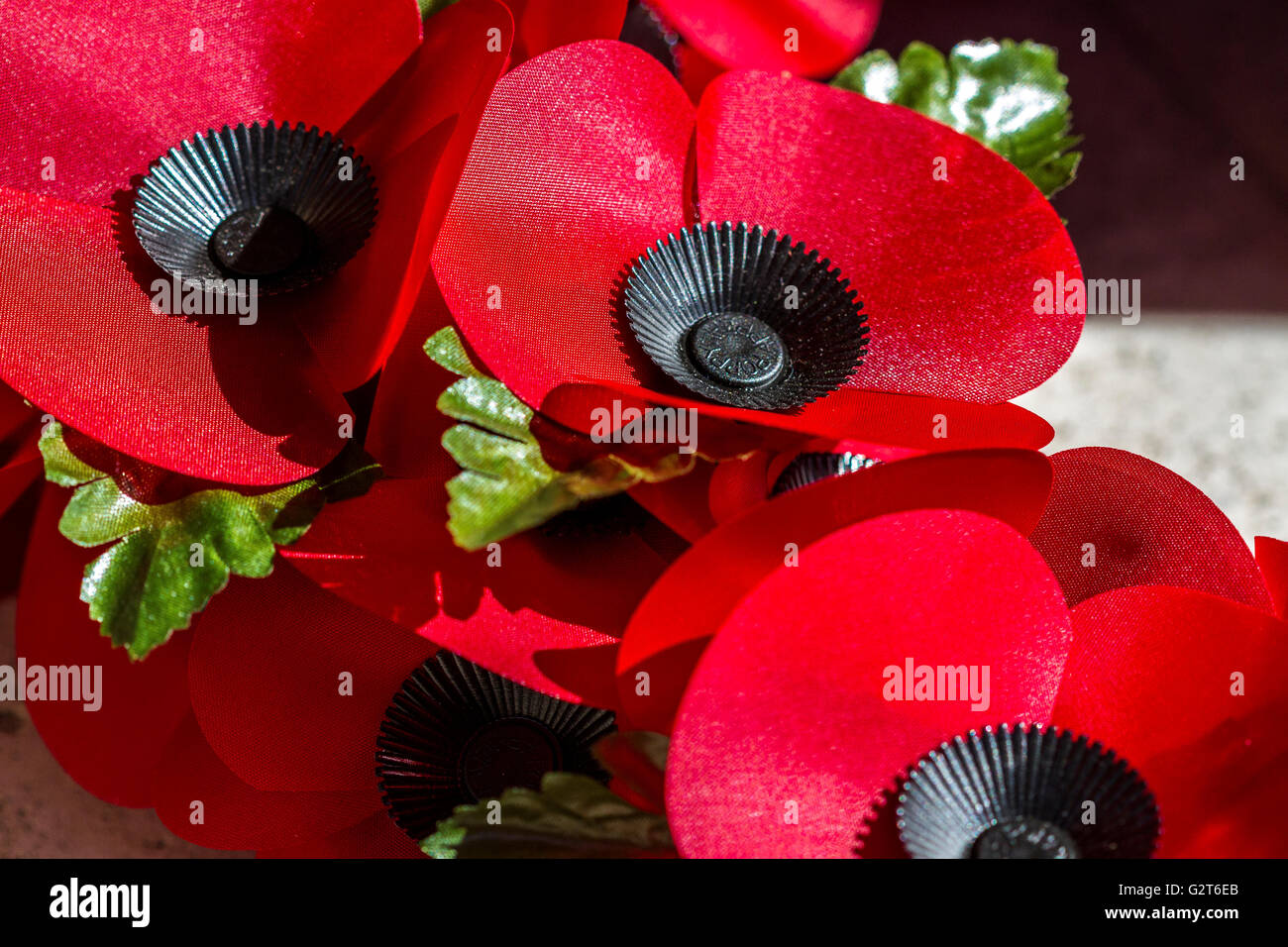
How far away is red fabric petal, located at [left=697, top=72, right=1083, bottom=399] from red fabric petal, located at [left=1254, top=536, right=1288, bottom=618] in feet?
0.48

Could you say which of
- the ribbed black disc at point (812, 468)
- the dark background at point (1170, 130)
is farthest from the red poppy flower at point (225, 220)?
the dark background at point (1170, 130)

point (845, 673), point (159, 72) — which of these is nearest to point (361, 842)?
point (845, 673)

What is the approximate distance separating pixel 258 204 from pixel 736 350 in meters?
0.26

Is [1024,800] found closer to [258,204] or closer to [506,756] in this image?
[506,756]

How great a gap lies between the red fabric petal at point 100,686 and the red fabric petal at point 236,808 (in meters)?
0.04

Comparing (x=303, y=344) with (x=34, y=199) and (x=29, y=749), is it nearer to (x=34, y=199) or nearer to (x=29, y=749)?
(x=34, y=199)

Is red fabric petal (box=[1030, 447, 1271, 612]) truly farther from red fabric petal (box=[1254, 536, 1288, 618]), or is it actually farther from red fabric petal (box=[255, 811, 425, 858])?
red fabric petal (box=[255, 811, 425, 858])

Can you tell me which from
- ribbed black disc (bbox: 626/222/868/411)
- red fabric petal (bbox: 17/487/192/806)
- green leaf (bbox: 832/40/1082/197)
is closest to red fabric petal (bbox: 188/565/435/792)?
red fabric petal (bbox: 17/487/192/806)

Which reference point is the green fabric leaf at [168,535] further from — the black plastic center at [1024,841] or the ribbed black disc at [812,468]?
the black plastic center at [1024,841]

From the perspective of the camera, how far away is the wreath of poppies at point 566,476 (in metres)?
0.50

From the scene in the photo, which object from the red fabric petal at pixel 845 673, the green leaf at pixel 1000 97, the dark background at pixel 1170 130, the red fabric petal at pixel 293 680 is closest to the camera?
the red fabric petal at pixel 845 673

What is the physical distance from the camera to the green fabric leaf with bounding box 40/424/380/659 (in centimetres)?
53

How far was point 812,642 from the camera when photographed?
1.61 ft
